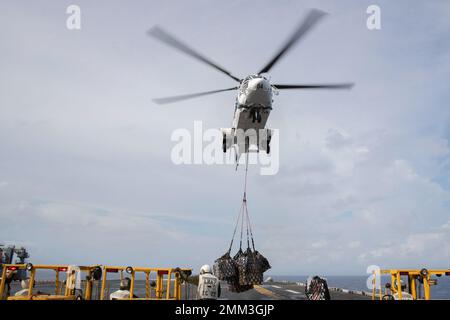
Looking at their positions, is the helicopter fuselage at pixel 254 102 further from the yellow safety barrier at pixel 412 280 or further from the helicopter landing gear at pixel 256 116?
the yellow safety barrier at pixel 412 280

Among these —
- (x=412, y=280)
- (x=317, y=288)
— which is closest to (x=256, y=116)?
(x=317, y=288)

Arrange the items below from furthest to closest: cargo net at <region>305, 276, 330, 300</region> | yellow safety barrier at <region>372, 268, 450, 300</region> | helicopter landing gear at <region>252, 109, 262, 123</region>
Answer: helicopter landing gear at <region>252, 109, 262, 123</region> → yellow safety barrier at <region>372, 268, 450, 300</region> → cargo net at <region>305, 276, 330, 300</region>

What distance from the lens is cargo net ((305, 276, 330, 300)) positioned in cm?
1070

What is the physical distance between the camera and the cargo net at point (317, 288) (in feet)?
35.1

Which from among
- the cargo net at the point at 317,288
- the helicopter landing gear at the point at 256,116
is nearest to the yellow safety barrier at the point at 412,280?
the cargo net at the point at 317,288

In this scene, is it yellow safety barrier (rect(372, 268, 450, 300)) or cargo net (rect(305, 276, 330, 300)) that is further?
yellow safety barrier (rect(372, 268, 450, 300))

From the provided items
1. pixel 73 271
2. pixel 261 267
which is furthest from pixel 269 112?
pixel 73 271

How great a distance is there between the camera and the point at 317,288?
426 inches

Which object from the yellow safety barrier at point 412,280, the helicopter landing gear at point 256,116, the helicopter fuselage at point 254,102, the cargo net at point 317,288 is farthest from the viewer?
the helicopter landing gear at point 256,116

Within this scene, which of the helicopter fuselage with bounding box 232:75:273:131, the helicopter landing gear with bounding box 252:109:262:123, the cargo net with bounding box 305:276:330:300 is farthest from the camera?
the helicopter landing gear with bounding box 252:109:262:123

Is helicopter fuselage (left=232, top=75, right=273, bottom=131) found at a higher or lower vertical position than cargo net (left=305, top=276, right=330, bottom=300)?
higher

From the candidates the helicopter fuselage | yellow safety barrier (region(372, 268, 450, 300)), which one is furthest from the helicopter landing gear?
yellow safety barrier (region(372, 268, 450, 300))

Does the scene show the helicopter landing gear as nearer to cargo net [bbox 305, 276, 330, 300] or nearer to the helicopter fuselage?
the helicopter fuselage
